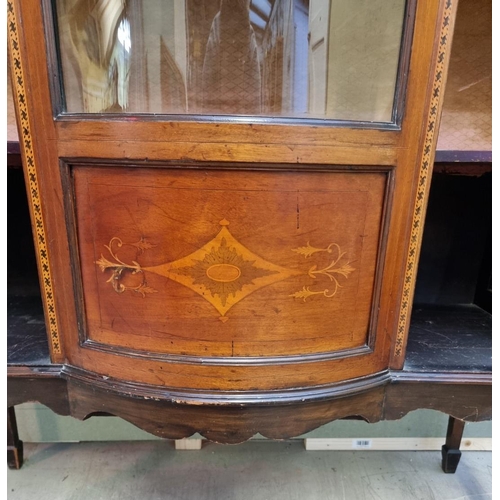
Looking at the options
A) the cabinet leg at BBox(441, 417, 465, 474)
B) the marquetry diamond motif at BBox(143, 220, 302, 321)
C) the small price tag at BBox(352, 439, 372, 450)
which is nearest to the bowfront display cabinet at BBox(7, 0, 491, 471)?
the marquetry diamond motif at BBox(143, 220, 302, 321)

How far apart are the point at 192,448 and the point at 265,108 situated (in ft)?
3.19

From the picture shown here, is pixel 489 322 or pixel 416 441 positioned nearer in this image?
pixel 489 322

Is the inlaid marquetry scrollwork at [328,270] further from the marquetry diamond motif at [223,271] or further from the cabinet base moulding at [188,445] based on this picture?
the cabinet base moulding at [188,445]

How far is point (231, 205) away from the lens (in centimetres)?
59

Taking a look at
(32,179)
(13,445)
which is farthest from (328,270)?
(13,445)

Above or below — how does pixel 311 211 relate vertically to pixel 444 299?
above

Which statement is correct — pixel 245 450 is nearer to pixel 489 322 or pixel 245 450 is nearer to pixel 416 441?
pixel 416 441

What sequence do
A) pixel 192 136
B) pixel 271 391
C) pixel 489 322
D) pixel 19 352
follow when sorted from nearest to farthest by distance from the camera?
1. pixel 192 136
2. pixel 271 391
3. pixel 19 352
4. pixel 489 322

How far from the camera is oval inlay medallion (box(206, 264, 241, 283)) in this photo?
61 centimetres

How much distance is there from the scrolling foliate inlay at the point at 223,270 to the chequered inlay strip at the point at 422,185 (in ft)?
→ 0.37

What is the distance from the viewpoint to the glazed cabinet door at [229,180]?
1.89 feet

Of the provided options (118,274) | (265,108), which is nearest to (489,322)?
(265,108)

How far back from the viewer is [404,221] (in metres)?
0.63

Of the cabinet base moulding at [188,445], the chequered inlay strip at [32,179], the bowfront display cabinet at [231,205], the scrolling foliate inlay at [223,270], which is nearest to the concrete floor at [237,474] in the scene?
the cabinet base moulding at [188,445]
